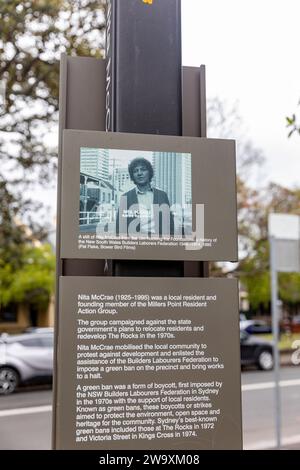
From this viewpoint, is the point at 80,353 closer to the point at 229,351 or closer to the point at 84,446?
the point at 84,446

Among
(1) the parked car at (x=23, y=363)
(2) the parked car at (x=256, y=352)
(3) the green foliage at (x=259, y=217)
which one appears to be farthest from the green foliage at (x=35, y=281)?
(1) the parked car at (x=23, y=363)

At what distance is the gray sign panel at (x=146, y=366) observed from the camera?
2.30 meters

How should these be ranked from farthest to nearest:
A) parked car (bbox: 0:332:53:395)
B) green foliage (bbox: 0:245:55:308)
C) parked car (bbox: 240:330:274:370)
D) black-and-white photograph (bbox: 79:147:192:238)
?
green foliage (bbox: 0:245:55:308) → parked car (bbox: 240:330:274:370) → parked car (bbox: 0:332:53:395) → black-and-white photograph (bbox: 79:147:192:238)

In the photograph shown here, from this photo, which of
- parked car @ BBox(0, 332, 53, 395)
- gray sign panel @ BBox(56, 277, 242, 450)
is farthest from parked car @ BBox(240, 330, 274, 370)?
gray sign panel @ BBox(56, 277, 242, 450)

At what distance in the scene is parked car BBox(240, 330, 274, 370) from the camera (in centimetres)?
1788

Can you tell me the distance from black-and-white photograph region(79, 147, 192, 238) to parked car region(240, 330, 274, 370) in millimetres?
15919

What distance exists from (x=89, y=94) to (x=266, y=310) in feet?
153

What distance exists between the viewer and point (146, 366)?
236 centimetres

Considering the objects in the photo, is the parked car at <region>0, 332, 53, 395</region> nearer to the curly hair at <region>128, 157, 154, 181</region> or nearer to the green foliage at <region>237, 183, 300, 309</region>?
the green foliage at <region>237, 183, 300, 309</region>

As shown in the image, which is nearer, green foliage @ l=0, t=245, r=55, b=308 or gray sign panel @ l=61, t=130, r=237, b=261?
gray sign panel @ l=61, t=130, r=237, b=261

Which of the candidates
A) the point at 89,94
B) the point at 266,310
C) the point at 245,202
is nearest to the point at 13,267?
the point at 245,202

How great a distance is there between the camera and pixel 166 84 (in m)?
2.66

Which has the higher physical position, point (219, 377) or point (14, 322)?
point (219, 377)
